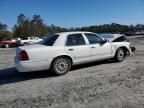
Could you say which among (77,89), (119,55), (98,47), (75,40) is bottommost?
(77,89)

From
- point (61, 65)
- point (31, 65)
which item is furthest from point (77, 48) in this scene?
point (31, 65)

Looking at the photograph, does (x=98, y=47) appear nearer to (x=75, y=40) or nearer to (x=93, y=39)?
(x=93, y=39)

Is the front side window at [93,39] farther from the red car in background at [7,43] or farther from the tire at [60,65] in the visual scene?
the red car in background at [7,43]

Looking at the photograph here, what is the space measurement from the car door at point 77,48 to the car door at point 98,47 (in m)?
0.27

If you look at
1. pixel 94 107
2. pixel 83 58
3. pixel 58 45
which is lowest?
pixel 94 107

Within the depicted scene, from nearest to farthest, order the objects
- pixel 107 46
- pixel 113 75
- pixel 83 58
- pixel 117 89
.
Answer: pixel 117 89 < pixel 113 75 < pixel 83 58 < pixel 107 46

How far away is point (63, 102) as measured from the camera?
4.89 m

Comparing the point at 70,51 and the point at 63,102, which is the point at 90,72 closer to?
the point at 70,51

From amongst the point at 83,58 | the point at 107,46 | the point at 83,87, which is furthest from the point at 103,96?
the point at 107,46

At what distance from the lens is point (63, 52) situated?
7.75 m

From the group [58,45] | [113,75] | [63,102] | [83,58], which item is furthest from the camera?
[83,58]

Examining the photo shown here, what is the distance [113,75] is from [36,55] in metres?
2.62

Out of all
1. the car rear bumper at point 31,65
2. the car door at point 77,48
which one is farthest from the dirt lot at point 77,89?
the car door at point 77,48

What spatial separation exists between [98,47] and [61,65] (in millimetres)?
1848
